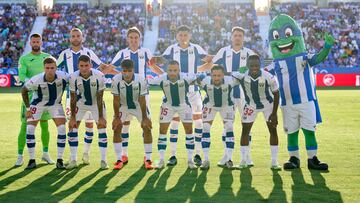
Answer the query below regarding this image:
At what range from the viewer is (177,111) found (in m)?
9.27

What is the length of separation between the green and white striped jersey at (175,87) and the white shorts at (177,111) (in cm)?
7

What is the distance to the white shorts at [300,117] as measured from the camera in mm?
8852

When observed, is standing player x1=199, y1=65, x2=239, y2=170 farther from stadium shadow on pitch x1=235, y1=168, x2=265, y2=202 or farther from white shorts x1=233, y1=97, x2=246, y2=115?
stadium shadow on pitch x1=235, y1=168, x2=265, y2=202

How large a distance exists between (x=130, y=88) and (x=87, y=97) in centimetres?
71

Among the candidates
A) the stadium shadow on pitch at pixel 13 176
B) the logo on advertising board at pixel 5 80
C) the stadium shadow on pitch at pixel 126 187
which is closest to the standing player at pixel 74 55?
the stadium shadow on pitch at pixel 13 176

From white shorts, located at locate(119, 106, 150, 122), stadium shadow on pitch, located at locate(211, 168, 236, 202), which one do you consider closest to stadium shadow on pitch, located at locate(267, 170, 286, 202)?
stadium shadow on pitch, located at locate(211, 168, 236, 202)

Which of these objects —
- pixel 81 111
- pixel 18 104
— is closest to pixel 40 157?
pixel 81 111

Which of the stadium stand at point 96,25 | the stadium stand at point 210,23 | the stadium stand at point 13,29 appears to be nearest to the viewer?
the stadium stand at point 13,29

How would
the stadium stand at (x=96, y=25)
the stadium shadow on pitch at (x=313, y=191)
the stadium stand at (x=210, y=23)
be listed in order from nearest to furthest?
the stadium shadow on pitch at (x=313, y=191) < the stadium stand at (x=210, y=23) < the stadium stand at (x=96, y=25)

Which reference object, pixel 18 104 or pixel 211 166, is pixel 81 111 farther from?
pixel 18 104

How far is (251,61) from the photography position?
29.3 ft

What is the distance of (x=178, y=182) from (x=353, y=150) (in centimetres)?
408

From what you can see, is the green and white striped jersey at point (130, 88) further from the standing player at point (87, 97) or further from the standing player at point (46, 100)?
the standing player at point (46, 100)

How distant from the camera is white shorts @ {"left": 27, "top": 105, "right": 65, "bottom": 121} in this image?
30.1 ft
